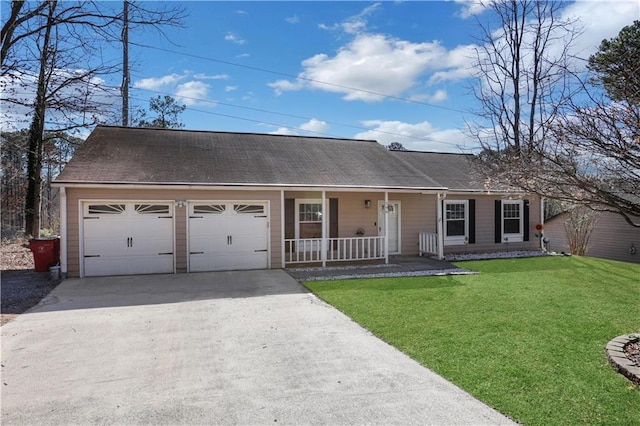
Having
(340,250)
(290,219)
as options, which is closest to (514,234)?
(340,250)

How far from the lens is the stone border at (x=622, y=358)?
394 cm

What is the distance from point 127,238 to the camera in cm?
1022

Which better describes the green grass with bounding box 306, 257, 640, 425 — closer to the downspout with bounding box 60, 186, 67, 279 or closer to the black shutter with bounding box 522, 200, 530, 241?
the black shutter with bounding box 522, 200, 530, 241

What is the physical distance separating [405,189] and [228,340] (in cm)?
836

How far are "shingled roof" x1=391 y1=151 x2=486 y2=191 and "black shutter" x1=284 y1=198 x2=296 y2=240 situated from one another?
5273mm

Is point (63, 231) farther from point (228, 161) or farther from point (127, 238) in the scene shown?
point (228, 161)

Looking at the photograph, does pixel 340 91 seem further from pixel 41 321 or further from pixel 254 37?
pixel 41 321

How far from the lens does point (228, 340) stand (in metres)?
5.36

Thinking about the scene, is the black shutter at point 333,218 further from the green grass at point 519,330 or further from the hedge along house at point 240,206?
the green grass at point 519,330

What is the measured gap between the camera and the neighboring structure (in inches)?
733

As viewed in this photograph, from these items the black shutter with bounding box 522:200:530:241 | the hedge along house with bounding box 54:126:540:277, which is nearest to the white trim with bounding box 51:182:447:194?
the hedge along house with bounding box 54:126:540:277

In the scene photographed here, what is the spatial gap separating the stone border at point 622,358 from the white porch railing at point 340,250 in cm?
751

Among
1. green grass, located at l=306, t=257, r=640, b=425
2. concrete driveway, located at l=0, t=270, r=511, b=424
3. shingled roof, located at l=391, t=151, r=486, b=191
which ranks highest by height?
shingled roof, located at l=391, t=151, r=486, b=191

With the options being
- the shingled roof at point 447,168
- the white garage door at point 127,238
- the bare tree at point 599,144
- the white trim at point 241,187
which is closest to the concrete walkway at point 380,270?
the white trim at point 241,187
